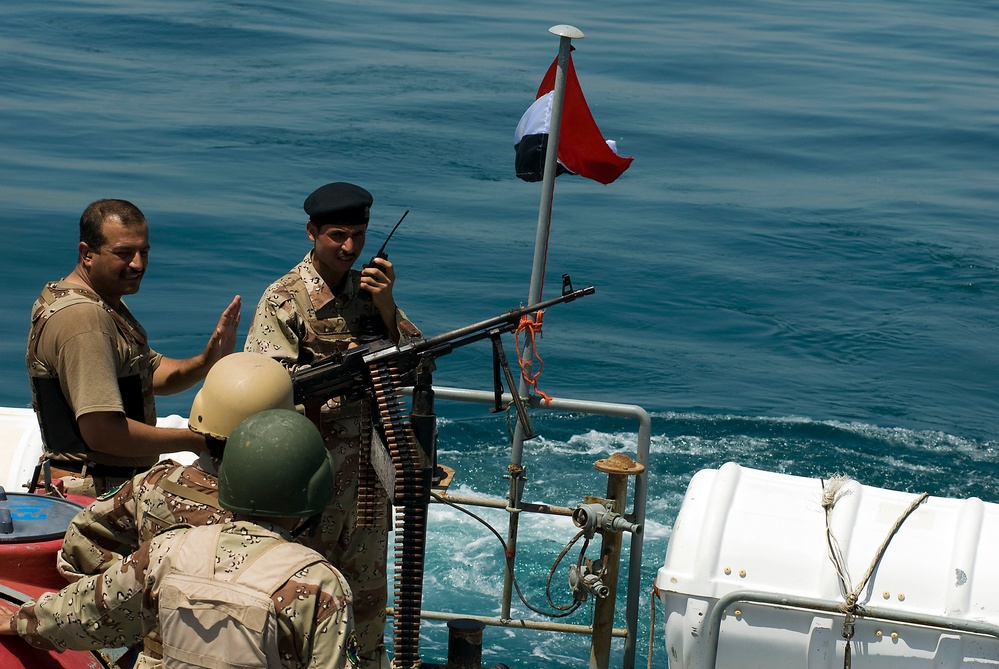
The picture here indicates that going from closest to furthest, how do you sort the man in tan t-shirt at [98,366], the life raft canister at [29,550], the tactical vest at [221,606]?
the tactical vest at [221,606] → the life raft canister at [29,550] → the man in tan t-shirt at [98,366]

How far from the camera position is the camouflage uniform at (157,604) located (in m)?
3.06

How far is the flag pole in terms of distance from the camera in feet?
17.3

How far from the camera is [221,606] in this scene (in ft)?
9.95

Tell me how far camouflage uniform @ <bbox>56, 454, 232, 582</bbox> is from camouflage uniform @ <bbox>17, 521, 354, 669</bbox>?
34 centimetres

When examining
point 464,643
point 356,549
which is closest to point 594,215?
point 464,643

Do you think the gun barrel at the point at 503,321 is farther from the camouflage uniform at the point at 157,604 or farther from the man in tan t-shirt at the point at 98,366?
the camouflage uniform at the point at 157,604

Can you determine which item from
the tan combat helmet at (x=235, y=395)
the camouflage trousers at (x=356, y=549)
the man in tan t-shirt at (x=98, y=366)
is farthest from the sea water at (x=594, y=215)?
the tan combat helmet at (x=235, y=395)

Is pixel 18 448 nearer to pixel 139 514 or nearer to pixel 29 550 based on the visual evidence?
pixel 29 550

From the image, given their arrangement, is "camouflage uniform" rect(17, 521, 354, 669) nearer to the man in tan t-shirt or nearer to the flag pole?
the man in tan t-shirt

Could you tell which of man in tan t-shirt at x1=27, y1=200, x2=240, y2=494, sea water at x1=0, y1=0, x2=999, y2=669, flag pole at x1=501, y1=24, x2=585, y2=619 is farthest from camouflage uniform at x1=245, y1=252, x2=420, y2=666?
sea water at x1=0, y1=0, x2=999, y2=669

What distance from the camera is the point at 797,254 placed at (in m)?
18.2

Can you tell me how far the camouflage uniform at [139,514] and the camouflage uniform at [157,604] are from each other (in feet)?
1.12

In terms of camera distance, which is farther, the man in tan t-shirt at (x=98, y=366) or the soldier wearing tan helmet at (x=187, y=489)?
the man in tan t-shirt at (x=98, y=366)

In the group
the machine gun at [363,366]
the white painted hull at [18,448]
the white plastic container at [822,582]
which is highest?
the machine gun at [363,366]
